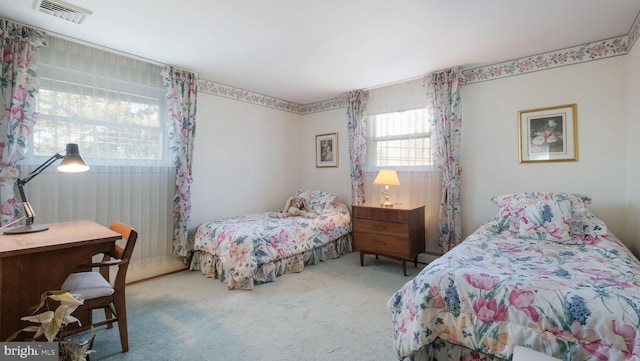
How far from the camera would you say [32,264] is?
160 cm

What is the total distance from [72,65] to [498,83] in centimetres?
454

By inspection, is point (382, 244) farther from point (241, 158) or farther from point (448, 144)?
point (241, 158)

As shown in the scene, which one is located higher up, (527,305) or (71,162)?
(71,162)

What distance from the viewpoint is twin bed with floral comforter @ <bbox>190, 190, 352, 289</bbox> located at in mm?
3080

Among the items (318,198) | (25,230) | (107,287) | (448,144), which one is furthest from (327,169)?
(25,230)

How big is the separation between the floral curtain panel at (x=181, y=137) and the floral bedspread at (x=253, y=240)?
228 millimetres

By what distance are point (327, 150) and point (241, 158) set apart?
57.6 inches

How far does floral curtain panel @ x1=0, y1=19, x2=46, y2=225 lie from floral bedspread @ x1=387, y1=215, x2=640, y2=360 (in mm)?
3206

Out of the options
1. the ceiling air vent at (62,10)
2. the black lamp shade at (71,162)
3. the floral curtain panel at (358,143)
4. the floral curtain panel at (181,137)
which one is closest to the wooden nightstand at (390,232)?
the floral curtain panel at (358,143)

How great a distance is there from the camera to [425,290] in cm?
162

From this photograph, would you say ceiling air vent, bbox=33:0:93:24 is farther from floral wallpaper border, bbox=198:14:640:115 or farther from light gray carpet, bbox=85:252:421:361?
light gray carpet, bbox=85:252:421:361

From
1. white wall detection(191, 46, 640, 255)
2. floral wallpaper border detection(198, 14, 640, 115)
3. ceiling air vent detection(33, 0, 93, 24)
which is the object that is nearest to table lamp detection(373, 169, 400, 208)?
white wall detection(191, 46, 640, 255)

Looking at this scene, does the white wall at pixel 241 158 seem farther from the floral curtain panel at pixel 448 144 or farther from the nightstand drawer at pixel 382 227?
the floral curtain panel at pixel 448 144

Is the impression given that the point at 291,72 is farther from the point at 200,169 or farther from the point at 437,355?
the point at 437,355
